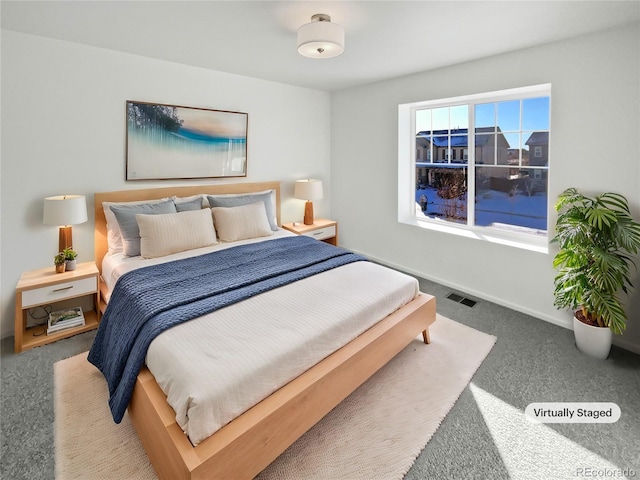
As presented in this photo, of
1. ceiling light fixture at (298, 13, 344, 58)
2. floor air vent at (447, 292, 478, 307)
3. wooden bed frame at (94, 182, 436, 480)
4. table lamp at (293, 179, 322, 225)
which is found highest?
ceiling light fixture at (298, 13, 344, 58)

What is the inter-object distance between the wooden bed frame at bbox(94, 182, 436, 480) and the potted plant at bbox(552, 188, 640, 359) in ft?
4.19

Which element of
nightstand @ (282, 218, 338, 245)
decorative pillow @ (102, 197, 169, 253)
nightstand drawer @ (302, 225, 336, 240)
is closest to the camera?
decorative pillow @ (102, 197, 169, 253)

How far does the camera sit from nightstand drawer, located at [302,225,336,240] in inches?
175

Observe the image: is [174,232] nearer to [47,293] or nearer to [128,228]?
[128,228]

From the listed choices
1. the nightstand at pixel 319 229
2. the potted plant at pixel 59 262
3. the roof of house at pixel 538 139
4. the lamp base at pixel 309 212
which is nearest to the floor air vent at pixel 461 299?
the roof of house at pixel 538 139

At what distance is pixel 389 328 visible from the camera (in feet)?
7.12

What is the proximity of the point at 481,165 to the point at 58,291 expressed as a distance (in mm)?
4024

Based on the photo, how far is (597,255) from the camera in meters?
2.23

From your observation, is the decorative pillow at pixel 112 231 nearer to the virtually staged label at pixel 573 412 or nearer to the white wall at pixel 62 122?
the white wall at pixel 62 122

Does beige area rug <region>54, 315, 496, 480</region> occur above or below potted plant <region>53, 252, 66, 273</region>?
below

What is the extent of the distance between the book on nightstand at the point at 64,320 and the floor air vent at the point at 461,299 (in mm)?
3384

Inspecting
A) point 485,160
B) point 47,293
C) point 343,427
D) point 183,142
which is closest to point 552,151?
point 485,160

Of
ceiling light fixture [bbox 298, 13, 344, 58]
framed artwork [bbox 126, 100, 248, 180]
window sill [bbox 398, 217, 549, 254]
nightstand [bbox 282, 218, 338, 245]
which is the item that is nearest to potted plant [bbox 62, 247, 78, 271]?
framed artwork [bbox 126, 100, 248, 180]

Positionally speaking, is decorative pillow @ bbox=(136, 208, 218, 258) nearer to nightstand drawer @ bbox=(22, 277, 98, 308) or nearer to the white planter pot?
nightstand drawer @ bbox=(22, 277, 98, 308)
